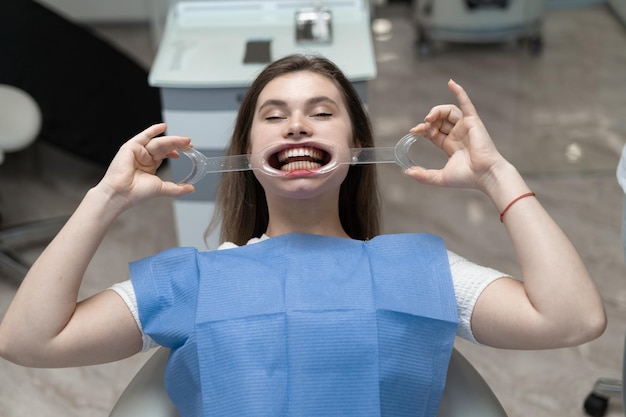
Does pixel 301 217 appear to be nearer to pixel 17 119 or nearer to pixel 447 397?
pixel 447 397

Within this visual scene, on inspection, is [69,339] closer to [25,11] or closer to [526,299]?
[526,299]

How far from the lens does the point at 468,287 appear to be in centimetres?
128

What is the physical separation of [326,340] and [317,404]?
91 mm

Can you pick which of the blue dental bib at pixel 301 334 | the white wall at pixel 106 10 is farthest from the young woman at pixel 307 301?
the white wall at pixel 106 10

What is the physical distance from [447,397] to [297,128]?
0.47m

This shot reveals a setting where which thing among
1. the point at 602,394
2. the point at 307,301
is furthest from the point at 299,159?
the point at 602,394

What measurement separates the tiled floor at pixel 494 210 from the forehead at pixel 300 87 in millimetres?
1046

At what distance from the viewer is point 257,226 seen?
1541 millimetres

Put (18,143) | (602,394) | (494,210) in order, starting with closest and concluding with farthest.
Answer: (602,394) → (18,143) → (494,210)

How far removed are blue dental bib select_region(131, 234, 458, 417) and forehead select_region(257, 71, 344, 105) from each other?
28 centimetres

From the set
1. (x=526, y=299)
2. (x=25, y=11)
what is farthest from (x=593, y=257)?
(x=25, y=11)

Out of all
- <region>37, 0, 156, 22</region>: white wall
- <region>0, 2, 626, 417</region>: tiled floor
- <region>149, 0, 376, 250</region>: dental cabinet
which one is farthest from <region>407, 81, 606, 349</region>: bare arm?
<region>37, 0, 156, 22</region>: white wall

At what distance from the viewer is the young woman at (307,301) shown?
1.22m

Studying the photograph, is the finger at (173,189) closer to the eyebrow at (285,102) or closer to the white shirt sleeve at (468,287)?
the eyebrow at (285,102)
